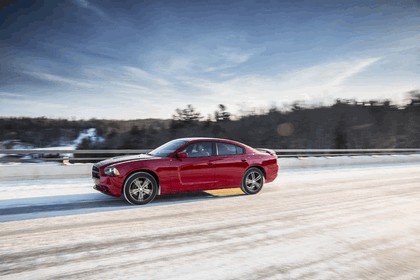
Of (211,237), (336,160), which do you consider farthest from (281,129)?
(211,237)

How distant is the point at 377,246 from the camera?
4.24 meters

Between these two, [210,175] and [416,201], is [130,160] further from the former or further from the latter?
[416,201]

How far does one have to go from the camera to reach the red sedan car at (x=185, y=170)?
21.8ft

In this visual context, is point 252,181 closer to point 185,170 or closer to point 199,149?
point 199,149

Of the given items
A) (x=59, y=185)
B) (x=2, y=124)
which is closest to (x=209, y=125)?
(x=2, y=124)

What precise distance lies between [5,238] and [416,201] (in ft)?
28.0

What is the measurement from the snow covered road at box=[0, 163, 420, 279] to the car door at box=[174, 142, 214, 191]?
368 mm

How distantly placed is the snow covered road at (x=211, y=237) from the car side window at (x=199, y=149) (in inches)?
42.5

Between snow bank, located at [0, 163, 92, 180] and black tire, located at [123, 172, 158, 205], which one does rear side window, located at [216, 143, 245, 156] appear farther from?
snow bank, located at [0, 163, 92, 180]

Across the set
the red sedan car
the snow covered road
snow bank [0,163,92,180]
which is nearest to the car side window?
the red sedan car

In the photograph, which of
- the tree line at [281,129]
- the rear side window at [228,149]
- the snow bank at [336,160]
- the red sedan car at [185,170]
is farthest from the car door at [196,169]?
the tree line at [281,129]

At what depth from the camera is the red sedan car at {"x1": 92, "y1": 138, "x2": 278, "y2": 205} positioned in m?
6.64

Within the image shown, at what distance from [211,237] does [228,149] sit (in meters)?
3.81

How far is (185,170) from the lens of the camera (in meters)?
7.13
